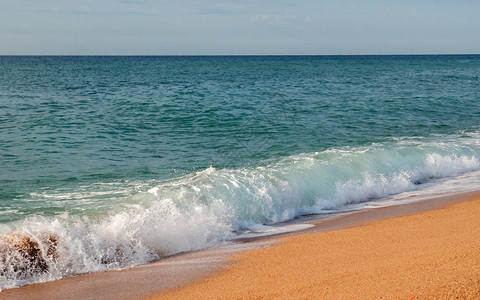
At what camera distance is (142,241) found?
6.16 metres

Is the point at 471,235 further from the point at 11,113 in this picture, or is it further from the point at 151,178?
the point at 11,113

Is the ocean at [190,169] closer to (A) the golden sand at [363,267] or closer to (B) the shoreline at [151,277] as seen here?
(B) the shoreline at [151,277]

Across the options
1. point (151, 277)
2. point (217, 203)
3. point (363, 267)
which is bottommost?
point (151, 277)

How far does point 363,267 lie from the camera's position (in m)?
4.61

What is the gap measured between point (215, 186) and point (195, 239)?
1.66 m

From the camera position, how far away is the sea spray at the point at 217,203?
5.65 metres

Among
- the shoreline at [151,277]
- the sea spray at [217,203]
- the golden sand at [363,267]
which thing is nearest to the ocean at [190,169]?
the sea spray at [217,203]

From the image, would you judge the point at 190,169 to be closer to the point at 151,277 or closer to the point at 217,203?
the point at 217,203

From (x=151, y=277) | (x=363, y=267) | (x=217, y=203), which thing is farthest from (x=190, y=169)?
(x=363, y=267)

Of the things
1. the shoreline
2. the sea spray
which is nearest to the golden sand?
the shoreline

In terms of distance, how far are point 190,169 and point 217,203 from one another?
2380mm

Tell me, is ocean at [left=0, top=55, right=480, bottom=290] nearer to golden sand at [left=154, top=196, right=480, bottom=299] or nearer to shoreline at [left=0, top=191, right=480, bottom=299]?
shoreline at [left=0, top=191, right=480, bottom=299]

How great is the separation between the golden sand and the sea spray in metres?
1.25

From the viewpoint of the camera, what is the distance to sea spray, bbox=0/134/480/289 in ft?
18.5
